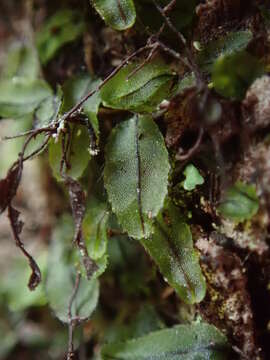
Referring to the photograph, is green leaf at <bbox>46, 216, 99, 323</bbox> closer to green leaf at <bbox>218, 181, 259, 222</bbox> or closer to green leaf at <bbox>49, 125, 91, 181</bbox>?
green leaf at <bbox>49, 125, 91, 181</bbox>

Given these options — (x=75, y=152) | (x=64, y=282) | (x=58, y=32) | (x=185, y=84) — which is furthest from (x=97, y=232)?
(x=58, y=32)

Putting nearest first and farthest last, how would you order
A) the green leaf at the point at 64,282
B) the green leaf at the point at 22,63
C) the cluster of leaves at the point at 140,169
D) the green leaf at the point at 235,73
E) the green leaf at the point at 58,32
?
the green leaf at the point at 235,73 → the cluster of leaves at the point at 140,169 → the green leaf at the point at 64,282 → the green leaf at the point at 58,32 → the green leaf at the point at 22,63

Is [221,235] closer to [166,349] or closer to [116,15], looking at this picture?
[166,349]

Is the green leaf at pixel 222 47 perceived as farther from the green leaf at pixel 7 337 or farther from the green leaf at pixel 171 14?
the green leaf at pixel 7 337

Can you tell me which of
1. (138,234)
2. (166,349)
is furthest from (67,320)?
(138,234)

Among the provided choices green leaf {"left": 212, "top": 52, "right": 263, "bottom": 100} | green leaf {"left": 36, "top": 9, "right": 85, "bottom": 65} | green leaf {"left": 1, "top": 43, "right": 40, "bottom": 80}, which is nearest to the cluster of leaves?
green leaf {"left": 212, "top": 52, "right": 263, "bottom": 100}

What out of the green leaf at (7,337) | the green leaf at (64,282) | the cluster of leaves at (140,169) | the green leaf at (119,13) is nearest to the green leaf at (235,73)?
the cluster of leaves at (140,169)

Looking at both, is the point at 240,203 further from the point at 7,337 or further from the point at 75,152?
the point at 7,337
